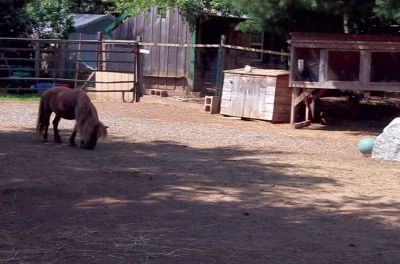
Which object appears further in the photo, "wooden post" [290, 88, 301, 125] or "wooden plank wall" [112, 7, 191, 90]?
"wooden plank wall" [112, 7, 191, 90]

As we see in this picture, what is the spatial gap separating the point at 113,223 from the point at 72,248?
1140 millimetres

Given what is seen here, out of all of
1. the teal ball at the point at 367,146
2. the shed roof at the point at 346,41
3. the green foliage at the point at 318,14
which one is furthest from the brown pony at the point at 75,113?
the shed roof at the point at 346,41

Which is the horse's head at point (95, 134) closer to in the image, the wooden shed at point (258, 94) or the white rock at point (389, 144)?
the white rock at point (389, 144)

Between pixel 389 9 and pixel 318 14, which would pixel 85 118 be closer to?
pixel 389 9

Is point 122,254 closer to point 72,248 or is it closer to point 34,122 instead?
point 72,248

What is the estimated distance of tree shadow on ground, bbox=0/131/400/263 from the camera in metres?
7.13

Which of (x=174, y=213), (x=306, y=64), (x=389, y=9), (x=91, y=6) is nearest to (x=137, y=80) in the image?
(x=306, y=64)

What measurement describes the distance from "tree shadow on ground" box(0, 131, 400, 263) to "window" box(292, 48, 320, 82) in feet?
19.5

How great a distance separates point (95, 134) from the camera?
1330 centimetres

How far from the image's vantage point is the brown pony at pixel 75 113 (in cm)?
1328

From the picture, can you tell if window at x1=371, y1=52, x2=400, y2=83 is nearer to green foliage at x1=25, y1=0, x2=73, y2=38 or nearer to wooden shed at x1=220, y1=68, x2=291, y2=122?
wooden shed at x1=220, y1=68, x2=291, y2=122

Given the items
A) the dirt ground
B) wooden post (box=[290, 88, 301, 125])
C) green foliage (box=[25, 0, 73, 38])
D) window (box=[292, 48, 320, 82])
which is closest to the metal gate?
green foliage (box=[25, 0, 73, 38])

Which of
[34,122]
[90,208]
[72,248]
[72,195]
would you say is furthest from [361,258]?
[34,122]

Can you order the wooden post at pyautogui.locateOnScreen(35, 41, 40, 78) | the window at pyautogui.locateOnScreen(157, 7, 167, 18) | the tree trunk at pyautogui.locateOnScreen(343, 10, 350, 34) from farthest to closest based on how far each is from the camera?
the window at pyautogui.locateOnScreen(157, 7, 167, 18), the wooden post at pyautogui.locateOnScreen(35, 41, 40, 78), the tree trunk at pyautogui.locateOnScreen(343, 10, 350, 34)
